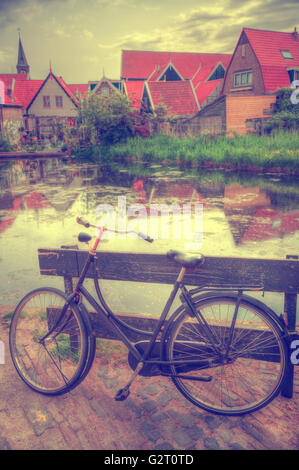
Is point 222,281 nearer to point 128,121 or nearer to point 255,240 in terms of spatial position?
point 255,240

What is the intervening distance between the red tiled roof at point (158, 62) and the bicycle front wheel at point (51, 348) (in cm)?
5444

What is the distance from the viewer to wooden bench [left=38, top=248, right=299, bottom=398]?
2.77m

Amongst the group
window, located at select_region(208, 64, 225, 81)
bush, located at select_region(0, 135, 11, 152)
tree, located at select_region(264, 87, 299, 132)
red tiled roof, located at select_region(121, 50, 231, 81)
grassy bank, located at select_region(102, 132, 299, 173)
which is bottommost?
grassy bank, located at select_region(102, 132, 299, 173)

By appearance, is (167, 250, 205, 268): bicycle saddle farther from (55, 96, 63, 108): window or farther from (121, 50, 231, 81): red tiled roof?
(121, 50, 231, 81): red tiled roof

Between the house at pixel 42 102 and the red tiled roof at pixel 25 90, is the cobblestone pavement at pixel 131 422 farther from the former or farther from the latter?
the red tiled roof at pixel 25 90

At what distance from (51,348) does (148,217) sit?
6166mm

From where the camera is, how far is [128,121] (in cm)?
2772

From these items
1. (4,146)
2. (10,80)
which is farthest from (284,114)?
(10,80)

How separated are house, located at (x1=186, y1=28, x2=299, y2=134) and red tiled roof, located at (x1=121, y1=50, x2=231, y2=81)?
1906 cm

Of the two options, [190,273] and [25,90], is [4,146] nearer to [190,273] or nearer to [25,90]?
[25,90]

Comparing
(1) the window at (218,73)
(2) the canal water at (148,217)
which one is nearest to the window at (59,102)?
(1) the window at (218,73)

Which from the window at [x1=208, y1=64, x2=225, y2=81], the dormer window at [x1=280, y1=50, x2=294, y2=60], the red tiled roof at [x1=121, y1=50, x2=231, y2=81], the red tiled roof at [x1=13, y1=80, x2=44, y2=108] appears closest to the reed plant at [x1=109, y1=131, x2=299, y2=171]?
the dormer window at [x1=280, y1=50, x2=294, y2=60]
